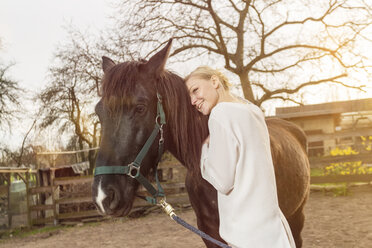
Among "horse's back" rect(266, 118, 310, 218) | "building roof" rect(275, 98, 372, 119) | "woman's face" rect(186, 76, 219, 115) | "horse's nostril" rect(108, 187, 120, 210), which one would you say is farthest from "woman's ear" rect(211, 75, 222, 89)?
"building roof" rect(275, 98, 372, 119)

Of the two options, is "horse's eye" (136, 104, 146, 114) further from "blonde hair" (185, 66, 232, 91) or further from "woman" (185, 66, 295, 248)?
"woman" (185, 66, 295, 248)

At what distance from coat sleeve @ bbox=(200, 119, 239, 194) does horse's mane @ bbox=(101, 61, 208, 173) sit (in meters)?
0.70

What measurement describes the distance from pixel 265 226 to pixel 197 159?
870 millimetres

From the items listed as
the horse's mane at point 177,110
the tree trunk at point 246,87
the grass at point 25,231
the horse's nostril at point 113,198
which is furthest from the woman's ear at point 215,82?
the tree trunk at point 246,87

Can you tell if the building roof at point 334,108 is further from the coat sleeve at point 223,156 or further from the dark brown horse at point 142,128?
the coat sleeve at point 223,156

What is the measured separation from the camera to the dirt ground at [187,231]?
18.5ft

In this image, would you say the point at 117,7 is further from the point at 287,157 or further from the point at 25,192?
the point at 287,157

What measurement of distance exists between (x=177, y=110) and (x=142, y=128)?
30cm

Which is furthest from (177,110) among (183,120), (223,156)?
(223,156)

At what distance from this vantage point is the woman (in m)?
1.38

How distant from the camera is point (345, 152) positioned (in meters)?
10.5

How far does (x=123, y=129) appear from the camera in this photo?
1919 mm

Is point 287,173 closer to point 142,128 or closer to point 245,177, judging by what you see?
point 142,128

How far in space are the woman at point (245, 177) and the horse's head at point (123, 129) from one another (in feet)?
2.10
